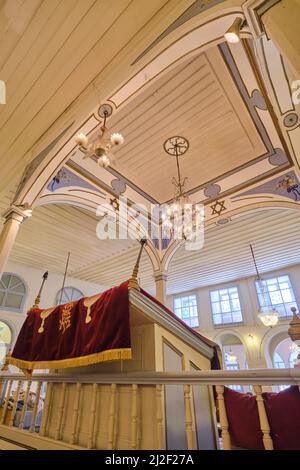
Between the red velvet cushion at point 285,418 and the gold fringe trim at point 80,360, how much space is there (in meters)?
0.79

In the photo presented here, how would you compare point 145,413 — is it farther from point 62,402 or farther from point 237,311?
point 237,311

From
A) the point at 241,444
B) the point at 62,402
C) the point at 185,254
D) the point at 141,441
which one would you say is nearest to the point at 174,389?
the point at 141,441

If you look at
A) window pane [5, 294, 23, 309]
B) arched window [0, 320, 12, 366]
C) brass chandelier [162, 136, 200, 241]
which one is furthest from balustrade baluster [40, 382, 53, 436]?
window pane [5, 294, 23, 309]

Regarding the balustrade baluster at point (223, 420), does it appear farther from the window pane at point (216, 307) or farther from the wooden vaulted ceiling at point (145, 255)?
the window pane at point (216, 307)

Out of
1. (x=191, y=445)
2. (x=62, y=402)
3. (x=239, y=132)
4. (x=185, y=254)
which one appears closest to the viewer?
(x=191, y=445)

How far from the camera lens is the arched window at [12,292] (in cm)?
875

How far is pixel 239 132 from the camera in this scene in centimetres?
459

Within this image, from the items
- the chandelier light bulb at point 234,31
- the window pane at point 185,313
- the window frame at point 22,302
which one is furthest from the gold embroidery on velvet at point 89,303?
the window pane at point 185,313

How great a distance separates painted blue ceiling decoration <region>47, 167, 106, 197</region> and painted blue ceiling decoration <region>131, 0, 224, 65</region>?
292cm

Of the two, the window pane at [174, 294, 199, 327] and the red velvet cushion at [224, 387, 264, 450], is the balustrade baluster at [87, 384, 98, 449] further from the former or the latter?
the window pane at [174, 294, 199, 327]

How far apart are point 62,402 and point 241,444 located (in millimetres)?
1354

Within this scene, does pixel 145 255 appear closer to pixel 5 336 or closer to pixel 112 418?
pixel 5 336

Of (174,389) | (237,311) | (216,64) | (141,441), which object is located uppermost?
(216,64)

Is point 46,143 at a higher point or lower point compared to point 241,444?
higher
